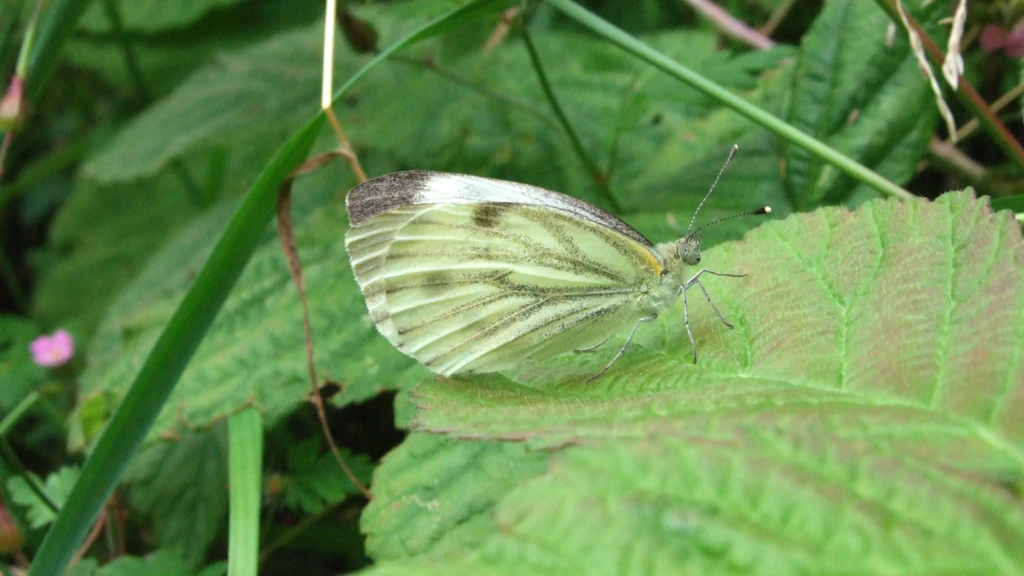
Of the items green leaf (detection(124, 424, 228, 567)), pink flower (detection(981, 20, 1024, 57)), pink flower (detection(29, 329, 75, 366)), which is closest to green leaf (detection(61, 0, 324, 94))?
pink flower (detection(29, 329, 75, 366))

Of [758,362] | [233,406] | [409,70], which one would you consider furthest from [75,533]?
[409,70]

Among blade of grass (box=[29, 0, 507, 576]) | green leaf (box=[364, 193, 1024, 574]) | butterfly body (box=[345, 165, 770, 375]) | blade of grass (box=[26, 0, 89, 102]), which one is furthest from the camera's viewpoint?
blade of grass (box=[26, 0, 89, 102])

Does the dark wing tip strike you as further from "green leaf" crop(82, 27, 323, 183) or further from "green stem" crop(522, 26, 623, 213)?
"green leaf" crop(82, 27, 323, 183)

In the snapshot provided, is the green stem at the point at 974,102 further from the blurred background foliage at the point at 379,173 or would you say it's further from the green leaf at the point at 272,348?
the green leaf at the point at 272,348

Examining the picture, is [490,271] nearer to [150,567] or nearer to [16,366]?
[150,567]

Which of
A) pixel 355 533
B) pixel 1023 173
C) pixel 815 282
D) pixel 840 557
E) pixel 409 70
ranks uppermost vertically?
pixel 409 70

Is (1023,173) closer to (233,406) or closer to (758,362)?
(758,362)

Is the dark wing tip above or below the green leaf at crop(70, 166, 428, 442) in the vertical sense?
above
